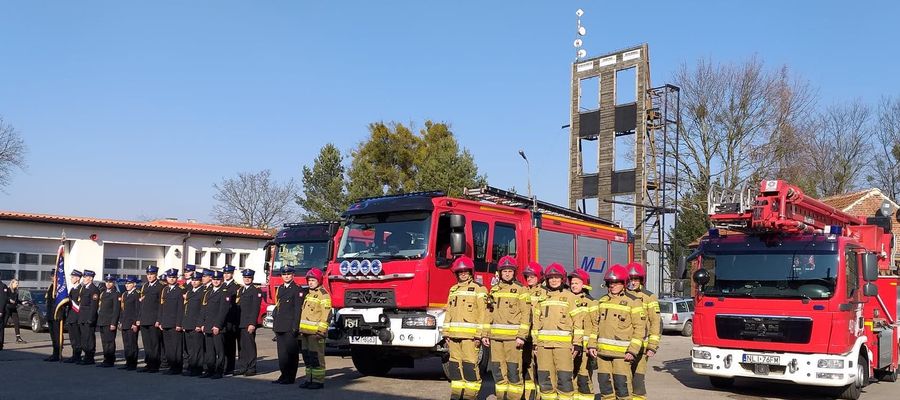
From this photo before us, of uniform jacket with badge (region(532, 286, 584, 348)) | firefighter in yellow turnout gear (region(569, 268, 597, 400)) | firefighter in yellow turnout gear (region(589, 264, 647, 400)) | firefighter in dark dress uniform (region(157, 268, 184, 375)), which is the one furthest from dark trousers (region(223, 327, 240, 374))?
firefighter in yellow turnout gear (region(589, 264, 647, 400))

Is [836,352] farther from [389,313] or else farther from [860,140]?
[860,140]

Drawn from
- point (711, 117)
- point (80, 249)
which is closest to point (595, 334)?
point (80, 249)

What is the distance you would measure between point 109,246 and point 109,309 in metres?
17.0

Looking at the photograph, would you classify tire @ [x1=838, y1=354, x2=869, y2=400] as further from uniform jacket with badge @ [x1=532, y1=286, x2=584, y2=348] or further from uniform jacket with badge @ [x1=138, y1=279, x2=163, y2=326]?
uniform jacket with badge @ [x1=138, y1=279, x2=163, y2=326]

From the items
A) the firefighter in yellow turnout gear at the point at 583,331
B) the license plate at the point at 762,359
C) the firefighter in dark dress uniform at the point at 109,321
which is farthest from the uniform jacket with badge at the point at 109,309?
the license plate at the point at 762,359

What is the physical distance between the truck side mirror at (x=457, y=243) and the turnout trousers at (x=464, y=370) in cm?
208

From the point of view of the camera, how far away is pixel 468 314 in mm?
10180

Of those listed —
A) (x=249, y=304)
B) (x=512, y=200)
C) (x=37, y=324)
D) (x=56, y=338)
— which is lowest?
(x=37, y=324)

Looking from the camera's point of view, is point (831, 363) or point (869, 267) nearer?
point (831, 363)

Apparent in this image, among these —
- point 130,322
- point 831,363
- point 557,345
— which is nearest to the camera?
point 557,345

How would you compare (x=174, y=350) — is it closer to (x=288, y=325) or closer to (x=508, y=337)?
(x=288, y=325)

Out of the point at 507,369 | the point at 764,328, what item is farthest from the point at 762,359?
the point at 507,369

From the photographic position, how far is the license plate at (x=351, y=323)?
12.7m

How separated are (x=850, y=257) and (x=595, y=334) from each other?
510cm
